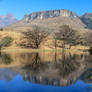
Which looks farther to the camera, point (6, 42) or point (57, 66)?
point (6, 42)

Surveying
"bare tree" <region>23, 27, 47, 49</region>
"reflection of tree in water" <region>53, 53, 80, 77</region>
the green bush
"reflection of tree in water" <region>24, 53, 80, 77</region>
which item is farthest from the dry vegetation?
"reflection of tree in water" <region>24, 53, 80, 77</region>

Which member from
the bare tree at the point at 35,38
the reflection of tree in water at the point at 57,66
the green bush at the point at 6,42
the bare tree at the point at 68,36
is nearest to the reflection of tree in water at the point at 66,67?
the reflection of tree in water at the point at 57,66

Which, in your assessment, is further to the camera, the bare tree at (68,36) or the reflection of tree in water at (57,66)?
the bare tree at (68,36)

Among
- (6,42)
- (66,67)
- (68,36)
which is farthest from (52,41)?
(66,67)

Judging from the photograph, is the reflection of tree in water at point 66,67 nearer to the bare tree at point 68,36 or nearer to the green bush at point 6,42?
the bare tree at point 68,36

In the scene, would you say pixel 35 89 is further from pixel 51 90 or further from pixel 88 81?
pixel 88 81

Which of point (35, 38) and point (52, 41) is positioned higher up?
point (35, 38)

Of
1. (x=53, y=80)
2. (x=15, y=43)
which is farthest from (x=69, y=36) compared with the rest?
(x=53, y=80)

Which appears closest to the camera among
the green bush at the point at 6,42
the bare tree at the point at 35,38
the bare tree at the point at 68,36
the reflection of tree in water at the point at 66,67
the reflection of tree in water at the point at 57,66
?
the reflection of tree in water at the point at 66,67

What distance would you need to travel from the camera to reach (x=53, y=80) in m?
20.4

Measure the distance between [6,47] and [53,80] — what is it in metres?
71.7

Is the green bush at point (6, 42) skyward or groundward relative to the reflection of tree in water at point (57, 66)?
skyward

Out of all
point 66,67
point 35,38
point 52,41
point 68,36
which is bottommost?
point 66,67

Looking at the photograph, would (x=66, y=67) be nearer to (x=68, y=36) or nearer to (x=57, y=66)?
(x=57, y=66)
